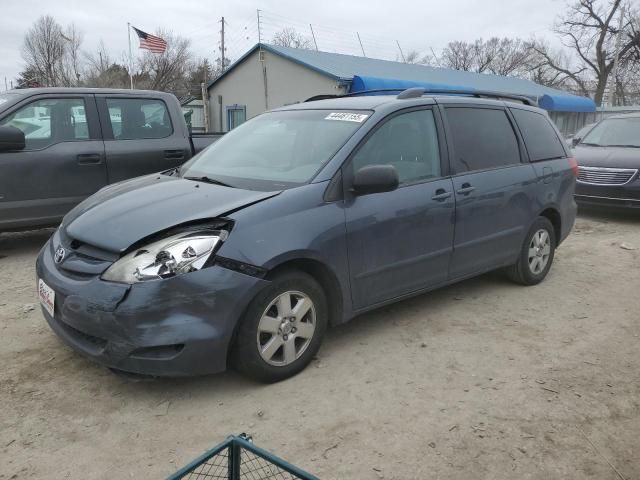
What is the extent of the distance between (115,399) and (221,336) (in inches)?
28.1

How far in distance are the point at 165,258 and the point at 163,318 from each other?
1.01ft

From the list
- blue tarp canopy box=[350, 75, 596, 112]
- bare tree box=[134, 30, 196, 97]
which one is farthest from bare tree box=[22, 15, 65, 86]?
blue tarp canopy box=[350, 75, 596, 112]

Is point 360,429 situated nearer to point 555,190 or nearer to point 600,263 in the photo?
point 555,190

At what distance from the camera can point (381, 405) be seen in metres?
2.93

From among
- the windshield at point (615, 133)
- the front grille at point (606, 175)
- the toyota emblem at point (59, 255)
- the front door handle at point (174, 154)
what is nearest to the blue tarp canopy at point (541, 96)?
the windshield at point (615, 133)

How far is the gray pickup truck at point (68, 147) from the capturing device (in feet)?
17.4

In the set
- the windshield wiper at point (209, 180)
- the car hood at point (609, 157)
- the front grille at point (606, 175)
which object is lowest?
the front grille at point (606, 175)

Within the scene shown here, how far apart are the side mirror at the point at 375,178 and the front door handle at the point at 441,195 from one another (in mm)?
649

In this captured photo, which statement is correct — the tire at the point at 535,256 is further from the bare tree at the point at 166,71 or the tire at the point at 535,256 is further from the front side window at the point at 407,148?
the bare tree at the point at 166,71

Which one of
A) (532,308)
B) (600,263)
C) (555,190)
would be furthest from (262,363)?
(600,263)

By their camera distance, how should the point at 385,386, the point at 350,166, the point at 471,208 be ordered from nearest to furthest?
the point at 385,386 < the point at 350,166 < the point at 471,208

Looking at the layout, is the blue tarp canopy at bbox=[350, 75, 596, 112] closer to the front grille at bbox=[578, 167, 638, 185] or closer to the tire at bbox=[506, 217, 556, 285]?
the front grille at bbox=[578, 167, 638, 185]

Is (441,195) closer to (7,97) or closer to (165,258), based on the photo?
(165,258)

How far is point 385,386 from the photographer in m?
3.13
